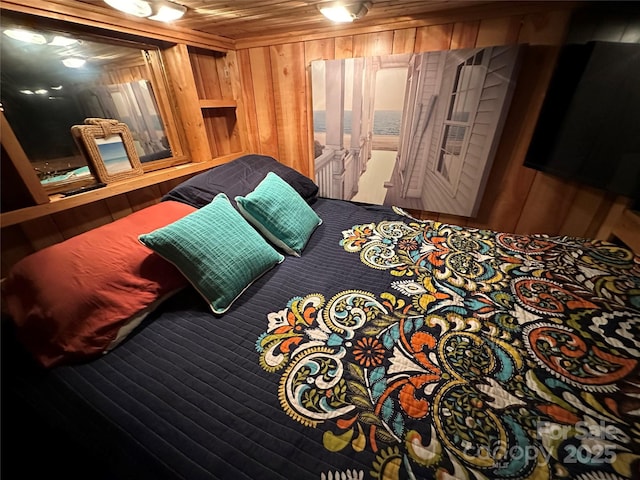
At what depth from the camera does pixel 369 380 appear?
778mm

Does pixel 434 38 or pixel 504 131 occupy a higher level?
pixel 434 38

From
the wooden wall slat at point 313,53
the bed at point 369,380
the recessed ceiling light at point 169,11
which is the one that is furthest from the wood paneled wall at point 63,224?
the wooden wall slat at point 313,53

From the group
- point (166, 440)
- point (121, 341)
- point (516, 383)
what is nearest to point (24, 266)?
point (121, 341)

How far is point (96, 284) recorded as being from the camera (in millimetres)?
914

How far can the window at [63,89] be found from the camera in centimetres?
105

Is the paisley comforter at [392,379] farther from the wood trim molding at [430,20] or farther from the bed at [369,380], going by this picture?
the wood trim molding at [430,20]

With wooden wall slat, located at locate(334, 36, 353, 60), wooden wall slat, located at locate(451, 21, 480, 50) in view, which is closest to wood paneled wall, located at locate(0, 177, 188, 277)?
wooden wall slat, located at locate(334, 36, 353, 60)

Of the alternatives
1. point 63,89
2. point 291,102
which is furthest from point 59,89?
point 291,102

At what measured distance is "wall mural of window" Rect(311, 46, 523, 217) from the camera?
59.5 inches

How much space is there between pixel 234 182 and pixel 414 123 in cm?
125

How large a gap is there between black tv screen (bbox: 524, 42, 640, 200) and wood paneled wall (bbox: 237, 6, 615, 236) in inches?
5.0

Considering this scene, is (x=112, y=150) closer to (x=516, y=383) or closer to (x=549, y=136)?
(x=516, y=383)

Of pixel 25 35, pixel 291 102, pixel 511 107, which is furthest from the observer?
pixel 291 102

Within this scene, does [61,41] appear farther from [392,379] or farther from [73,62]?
[392,379]
